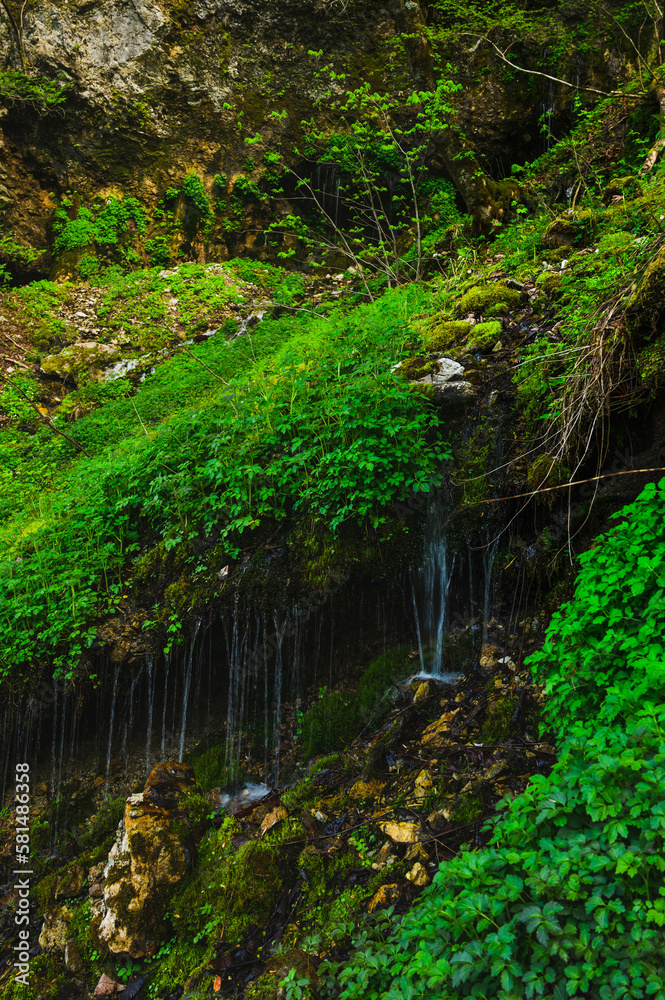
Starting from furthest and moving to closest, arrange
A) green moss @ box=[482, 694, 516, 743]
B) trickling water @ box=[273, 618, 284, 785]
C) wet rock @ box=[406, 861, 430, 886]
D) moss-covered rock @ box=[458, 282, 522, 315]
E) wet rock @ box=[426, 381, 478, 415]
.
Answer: moss-covered rock @ box=[458, 282, 522, 315], trickling water @ box=[273, 618, 284, 785], wet rock @ box=[426, 381, 478, 415], green moss @ box=[482, 694, 516, 743], wet rock @ box=[406, 861, 430, 886]

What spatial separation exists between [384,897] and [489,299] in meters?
5.12

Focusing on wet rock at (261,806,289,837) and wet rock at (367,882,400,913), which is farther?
wet rock at (261,806,289,837)

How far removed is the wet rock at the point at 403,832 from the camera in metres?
2.97

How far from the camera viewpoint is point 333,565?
14.1ft

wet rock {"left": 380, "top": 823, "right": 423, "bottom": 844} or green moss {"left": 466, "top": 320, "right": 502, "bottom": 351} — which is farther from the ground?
green moss {"left": 466, "top": 320, "right": 502, "bottom": 351}

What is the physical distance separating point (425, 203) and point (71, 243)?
311 inches

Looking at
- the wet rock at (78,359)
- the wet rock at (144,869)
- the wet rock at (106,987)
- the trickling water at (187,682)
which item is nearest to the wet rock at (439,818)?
the wet rock at (144,869)

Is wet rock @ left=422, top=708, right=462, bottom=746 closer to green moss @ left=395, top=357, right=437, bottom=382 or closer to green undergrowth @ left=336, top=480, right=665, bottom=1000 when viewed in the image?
green undergrowth @ left=336, top=480, right=665, bottom=1000

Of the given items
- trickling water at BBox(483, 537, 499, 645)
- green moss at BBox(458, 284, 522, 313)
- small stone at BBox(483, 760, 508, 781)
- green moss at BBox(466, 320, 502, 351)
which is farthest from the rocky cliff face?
small stone at BBox(483, 760, 508, 781)

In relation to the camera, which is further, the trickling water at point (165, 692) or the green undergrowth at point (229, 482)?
the trickling water at point (165, 692)

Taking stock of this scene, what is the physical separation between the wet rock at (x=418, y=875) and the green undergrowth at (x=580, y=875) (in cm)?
34

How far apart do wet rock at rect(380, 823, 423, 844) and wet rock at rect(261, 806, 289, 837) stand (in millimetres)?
878

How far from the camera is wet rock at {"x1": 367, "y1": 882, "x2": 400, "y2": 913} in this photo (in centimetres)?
270

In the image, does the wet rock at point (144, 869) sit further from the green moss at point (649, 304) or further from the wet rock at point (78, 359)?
the wet rock at point (78, 359)
